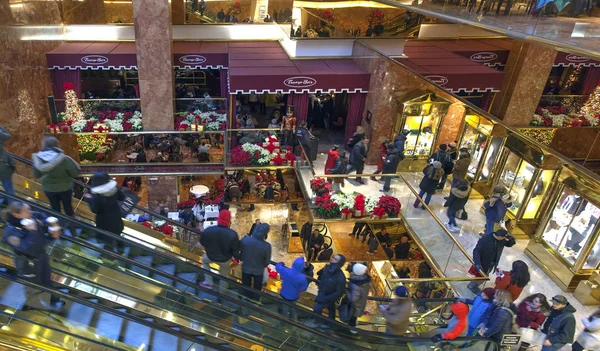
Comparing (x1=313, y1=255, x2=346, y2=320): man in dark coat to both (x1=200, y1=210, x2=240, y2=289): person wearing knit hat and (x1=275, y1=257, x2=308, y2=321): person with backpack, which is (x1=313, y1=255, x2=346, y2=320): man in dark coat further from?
(x1=200, y1=210, x2=240, y2=289): person wearing knit hat

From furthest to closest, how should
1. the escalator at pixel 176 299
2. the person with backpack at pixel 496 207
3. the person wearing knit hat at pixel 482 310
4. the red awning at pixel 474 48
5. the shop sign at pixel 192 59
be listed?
1. the shop sign at pixel 192 59
2. the red awning at pixel 474 48
3. the person with backpack at pixel 496 207
4. the person wearing knit hat at pixel 482 310
5. the escalator at pixel 176 299

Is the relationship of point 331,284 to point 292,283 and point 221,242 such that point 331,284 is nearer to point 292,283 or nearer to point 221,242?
point 292,283

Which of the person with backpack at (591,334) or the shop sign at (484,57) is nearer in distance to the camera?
the person with backpack at (591,334)

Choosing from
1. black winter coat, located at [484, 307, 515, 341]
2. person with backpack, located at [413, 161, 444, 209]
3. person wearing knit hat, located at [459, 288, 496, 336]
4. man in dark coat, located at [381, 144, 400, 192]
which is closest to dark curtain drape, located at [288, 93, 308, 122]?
man in dark coat, located at [381, 144, 400, 192]

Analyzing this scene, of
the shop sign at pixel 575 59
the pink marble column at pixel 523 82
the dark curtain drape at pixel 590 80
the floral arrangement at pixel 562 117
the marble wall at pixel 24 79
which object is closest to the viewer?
the shop sign at pixel 575 59

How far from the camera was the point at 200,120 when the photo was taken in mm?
14703

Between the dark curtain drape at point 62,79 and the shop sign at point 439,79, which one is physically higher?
the shop sign at point 439,79

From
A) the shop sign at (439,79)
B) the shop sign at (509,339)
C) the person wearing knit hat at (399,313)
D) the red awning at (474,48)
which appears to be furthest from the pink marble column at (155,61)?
the shop sign at (509,339)

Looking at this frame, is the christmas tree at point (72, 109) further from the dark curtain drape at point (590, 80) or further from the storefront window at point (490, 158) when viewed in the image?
the dark curtain drape at point (590, 80)

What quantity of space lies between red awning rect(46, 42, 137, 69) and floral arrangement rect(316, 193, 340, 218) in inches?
379

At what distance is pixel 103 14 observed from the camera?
739 inches

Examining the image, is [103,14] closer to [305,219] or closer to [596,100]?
[305,219]

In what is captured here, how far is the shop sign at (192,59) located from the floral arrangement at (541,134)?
12.1 meters

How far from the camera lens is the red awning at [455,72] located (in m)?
9.83
